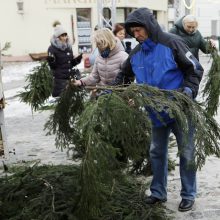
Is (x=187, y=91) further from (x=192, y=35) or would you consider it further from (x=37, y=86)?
(x=192, y=35)

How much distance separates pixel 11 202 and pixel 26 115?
19.4 feet

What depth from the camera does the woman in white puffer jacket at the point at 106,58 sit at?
535 cm

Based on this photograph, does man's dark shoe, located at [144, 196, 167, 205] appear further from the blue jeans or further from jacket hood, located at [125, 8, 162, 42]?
jacket hood, located at [125, 8, 162, 42]

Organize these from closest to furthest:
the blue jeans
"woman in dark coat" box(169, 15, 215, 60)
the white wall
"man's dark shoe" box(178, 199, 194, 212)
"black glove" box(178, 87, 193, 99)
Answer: "black glove" box(178, 87, 193, 99)
the blue jeans
"man's dark shoe" box(178, 199, 194, 212)
"woman in dark coat" box(169, 15, 215, 60)
the white wall

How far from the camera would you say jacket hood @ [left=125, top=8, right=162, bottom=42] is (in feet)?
12.5

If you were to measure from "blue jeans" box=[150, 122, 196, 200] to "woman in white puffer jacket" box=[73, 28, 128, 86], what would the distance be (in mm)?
1378

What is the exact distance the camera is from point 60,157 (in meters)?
6.38

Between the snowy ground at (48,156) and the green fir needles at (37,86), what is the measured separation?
0.44 metres

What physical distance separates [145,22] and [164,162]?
134 cm

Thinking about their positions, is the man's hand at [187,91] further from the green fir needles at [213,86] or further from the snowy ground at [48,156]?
the green fir needles at [213,86]

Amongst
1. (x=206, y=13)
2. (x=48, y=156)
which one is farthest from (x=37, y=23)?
(x=48, y=156)

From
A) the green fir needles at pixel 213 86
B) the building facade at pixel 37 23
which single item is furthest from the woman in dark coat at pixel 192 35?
the building facade at pixel 37 23

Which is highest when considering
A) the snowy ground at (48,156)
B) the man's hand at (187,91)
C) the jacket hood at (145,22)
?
the jacket hood at (145,22)

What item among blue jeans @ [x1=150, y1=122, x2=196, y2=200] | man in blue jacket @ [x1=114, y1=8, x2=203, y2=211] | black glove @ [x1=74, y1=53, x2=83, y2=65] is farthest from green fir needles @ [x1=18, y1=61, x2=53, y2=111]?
black glove @ [x1=74, y1=53, x2=83, y2=65]
